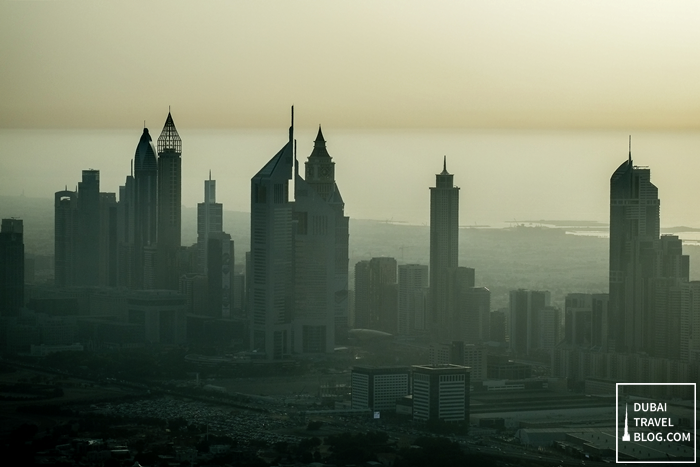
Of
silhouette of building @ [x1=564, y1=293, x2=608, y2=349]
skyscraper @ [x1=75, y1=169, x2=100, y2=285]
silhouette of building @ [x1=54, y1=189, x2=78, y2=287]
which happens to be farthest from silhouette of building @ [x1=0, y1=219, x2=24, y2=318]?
silhouette of building @ [x1=564, y1=293, x2=608, y2=349]

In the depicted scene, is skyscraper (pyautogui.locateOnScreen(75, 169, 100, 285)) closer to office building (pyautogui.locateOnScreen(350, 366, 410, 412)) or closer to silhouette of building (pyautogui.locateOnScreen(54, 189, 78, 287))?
silhouette of building (pyautogui.locateOnScreen(54, 189, 78, 287))

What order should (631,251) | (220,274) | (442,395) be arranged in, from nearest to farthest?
(442,395) < (631,251) < (220,274)

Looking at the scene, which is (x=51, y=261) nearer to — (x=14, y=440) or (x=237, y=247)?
(x=237, y=247)

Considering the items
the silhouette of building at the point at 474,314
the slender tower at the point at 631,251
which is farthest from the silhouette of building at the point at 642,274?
the silhouette of building at the point at 474,314

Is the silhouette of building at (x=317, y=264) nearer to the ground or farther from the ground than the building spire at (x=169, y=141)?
nearer to the ground

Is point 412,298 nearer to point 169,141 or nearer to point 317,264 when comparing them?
point 317,264

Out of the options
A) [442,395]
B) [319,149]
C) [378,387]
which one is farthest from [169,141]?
[442,395]

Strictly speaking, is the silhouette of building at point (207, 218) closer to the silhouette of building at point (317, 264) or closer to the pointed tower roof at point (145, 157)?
the pointed tower roof at point (145, 157)
